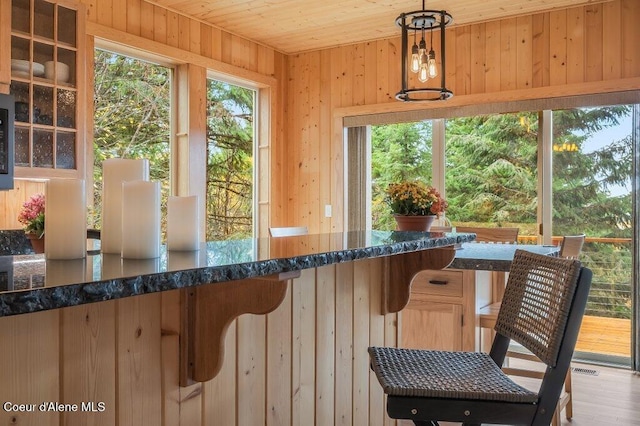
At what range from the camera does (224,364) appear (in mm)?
1280

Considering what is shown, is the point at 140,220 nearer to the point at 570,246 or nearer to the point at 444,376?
the point at 444,376

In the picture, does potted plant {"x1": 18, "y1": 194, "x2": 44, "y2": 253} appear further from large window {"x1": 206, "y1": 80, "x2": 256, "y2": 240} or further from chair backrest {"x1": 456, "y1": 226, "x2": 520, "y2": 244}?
chair backrest {"x1": 456, "y1": 226, "x2": 520, "y2": 244}

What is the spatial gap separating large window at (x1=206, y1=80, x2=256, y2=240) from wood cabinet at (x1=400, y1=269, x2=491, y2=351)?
2.43 meters

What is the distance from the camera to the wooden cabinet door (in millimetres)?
2699

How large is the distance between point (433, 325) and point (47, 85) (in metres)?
2.50

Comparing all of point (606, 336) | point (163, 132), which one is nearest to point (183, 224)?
point (163, 132)

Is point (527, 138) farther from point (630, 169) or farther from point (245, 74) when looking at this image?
point (245, 74)

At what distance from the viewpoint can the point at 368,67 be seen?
16.2 feet

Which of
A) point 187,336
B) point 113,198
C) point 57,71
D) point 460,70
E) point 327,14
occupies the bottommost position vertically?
point 187,336

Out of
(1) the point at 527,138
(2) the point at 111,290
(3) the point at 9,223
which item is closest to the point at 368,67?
(1) the point at 527,138

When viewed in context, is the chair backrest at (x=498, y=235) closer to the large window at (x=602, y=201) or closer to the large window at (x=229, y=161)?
the large window at (x=602, y=201)

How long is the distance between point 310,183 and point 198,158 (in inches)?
47.6

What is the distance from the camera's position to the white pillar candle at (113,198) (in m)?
1.07

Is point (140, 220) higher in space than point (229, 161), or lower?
lower
